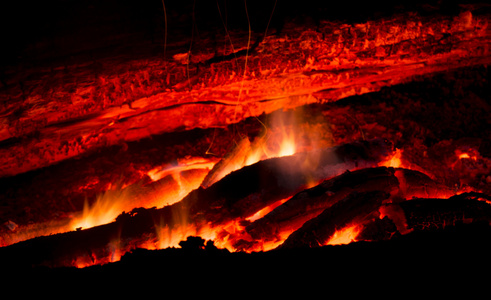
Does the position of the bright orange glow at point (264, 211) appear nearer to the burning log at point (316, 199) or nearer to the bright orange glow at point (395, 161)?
the burning log at point (316, 199)

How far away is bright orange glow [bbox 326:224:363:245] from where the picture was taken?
2.79 meters

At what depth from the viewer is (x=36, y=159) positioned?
371 centimetres

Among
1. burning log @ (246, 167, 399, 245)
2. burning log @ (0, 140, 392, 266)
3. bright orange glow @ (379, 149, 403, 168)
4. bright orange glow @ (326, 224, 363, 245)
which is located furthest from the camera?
bright orange glow @ (379, 149, 403, 168)

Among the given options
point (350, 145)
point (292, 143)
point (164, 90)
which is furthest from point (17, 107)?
point (350, 145)

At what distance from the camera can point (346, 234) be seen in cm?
285

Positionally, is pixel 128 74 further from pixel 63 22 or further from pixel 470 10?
pixel 470 10

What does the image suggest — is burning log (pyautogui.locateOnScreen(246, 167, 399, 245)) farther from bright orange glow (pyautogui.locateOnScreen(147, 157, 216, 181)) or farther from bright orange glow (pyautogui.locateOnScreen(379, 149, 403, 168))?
bright orange glow (pyautogui.locateOnScreen(147, 157, 216, 181))

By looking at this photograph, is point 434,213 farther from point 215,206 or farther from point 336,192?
point 215,206

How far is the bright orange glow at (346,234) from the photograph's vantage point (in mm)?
2789

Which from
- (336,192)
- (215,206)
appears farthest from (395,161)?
(215,206)

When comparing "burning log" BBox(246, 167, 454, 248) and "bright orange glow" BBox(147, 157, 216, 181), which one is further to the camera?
"bright orange glow" BBox(147, 157, 216, 181)

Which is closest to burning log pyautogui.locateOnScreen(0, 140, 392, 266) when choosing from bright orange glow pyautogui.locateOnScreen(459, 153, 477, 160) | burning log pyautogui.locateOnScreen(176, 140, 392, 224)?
burning log pyautogui.locateOnScreen(176, 140, 392, 224)

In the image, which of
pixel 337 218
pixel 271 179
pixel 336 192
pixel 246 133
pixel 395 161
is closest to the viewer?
pixel 337 218

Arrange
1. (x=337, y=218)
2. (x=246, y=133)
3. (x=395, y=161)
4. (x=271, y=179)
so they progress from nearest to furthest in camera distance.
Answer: (x=337, y=218)
(x=271, y=179)
(x=395, y=161)
(x=246, y=133)
